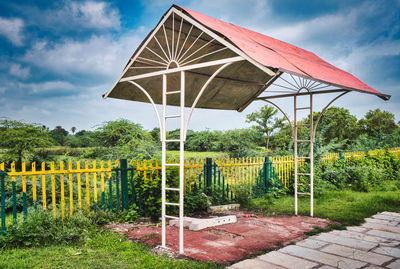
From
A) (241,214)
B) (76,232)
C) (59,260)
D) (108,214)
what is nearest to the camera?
(59,260)

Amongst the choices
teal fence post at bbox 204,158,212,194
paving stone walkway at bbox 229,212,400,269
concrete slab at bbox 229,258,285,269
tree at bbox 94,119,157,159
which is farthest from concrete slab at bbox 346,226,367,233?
tree at bbox 94,119,157,159

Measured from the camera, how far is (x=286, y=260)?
4180 mm

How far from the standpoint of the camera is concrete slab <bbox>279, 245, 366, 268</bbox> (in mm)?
4035

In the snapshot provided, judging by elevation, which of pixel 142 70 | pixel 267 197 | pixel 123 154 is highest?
pixel 142 70

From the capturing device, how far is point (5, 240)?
4789mm

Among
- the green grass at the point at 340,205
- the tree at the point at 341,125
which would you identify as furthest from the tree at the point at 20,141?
the tree at the point at 341,125

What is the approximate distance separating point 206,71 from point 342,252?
4.02m

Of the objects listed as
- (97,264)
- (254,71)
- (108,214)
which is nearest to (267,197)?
(254,71)

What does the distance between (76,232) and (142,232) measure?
1154 millimetres

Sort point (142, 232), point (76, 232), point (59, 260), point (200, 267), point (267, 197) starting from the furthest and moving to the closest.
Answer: point (267, 197) → point (142, 232) → point (76, 232) → point (59, 260) → point (200, 267)

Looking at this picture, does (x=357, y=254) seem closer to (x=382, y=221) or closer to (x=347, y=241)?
(x=347, y=241)

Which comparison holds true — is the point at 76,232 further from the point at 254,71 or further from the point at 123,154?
the point at 123,154

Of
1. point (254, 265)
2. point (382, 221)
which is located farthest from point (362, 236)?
point (254, 265)

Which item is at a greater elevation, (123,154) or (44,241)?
A: (123,154)
